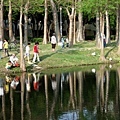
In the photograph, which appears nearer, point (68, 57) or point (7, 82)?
point (7, 82)

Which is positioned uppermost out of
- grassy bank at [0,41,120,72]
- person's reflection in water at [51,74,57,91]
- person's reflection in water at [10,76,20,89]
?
grassy bank at [0,41,120,72]

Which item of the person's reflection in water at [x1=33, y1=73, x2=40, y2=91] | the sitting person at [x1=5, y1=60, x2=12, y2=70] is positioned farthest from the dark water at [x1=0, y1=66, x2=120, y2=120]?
the sitting person at [x1=5, y1=60, x2=12, y2=70]

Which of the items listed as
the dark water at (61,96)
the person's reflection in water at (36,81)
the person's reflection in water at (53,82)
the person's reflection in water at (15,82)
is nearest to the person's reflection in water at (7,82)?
the dark water at (61,96)

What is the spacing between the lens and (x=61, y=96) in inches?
908

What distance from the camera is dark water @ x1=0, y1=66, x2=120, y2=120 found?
18.5 m

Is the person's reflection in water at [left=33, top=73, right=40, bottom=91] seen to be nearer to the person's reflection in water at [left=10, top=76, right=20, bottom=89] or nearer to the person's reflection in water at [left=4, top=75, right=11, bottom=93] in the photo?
the person's reflection in water at [left=10, top=76, right=20, bottom=89]

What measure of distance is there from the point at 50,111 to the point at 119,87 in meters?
7.53

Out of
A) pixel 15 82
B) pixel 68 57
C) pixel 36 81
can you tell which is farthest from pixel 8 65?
pixel 68 57

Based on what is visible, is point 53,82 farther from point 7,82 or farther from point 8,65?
point 8,65

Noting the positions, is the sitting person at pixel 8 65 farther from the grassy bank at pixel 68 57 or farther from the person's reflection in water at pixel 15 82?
the person's reflection in water at pixel 15 82

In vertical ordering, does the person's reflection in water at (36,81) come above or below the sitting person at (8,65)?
below

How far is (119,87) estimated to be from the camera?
25531mm

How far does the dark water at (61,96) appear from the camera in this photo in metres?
18.5

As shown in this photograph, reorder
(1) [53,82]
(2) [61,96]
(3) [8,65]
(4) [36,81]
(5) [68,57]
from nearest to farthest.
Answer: (2) [61,96] → (1) [53,82] → (4) [36,81] → (3) [8,65] → (5) [68,57]
